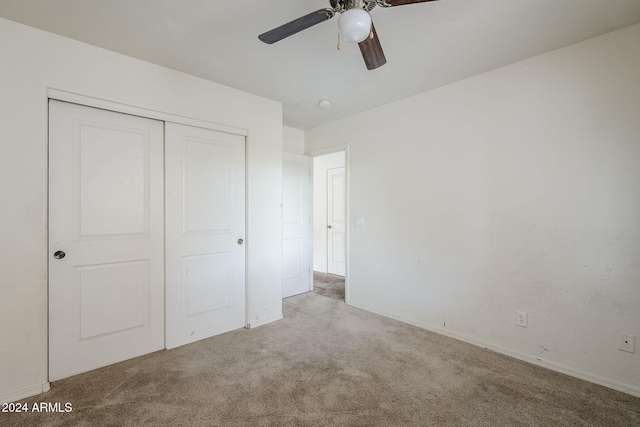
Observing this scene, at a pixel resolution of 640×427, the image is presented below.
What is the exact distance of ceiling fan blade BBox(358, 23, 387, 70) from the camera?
1.62 metres

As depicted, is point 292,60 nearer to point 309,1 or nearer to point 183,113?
point 309,1

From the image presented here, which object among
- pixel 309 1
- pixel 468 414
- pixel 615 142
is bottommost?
pixel 468 414

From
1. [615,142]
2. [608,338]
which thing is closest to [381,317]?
[608,338]

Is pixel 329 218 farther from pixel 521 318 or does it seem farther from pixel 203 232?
pixel 521 318

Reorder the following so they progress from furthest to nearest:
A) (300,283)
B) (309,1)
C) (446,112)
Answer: (300,283) < (446,112) < (309,1)

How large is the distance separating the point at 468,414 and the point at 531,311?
1.12 m

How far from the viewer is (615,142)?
6.50 feet

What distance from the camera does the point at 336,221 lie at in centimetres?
554

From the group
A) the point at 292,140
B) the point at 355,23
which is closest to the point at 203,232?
the point at 292,140

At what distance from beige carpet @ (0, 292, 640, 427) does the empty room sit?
18mm

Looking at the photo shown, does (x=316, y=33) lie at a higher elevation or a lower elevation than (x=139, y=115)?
higher

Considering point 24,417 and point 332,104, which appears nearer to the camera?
point 24,417

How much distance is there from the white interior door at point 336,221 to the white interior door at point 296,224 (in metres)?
1.21

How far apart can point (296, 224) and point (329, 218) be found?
153cm
